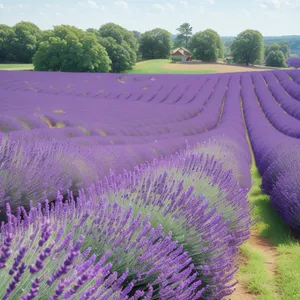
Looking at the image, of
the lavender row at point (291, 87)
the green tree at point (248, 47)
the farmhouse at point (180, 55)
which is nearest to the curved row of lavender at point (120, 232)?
the lavender row at point (291, 87)

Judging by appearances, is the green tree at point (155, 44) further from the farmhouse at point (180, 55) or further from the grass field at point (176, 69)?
the grass field at point (176, 69)

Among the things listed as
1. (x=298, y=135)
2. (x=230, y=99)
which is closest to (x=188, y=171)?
(x=298, y=135)

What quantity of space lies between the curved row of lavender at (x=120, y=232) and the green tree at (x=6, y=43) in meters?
60.8

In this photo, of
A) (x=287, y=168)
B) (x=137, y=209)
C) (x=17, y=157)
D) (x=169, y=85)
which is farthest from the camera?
(x=169, y=85)

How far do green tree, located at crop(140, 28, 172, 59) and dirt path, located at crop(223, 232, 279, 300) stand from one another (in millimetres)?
75646

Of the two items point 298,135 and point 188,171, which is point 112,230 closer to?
point 188,171

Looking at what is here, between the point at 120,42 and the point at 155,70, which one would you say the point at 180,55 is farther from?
the point at 155,70

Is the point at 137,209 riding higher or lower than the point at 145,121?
higher

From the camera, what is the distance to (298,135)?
12.0 m

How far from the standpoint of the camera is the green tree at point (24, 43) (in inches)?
2350

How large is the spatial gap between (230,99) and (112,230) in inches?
888

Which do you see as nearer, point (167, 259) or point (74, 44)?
point (167, 259)

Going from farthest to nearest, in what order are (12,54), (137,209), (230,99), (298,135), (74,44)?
(12,54) < (74,44) < (230,99) < (298,135) < (137,209)

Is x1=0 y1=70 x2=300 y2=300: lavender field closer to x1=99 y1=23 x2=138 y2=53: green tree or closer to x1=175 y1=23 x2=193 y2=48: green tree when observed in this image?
x1=99 y1=23 x2=138 y2=53: green tree
